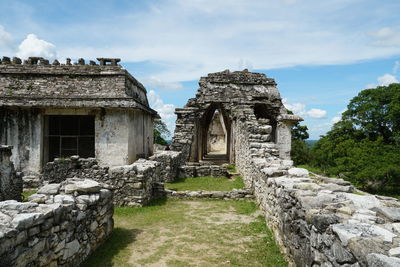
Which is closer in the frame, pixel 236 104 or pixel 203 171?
pixel 203 171

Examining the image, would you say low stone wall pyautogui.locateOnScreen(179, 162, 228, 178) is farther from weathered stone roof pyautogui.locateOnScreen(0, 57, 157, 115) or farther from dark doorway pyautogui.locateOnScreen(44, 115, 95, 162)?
dark doorway pyautogui.locateOnScreen(44, 115, 95, 162)

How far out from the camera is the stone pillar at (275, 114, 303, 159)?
1859cm

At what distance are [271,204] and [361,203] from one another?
2.77m

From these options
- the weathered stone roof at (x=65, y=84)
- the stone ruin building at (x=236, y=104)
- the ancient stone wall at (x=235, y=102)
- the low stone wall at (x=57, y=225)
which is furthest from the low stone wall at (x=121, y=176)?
the ancient stone wall at (x=235, y=102)

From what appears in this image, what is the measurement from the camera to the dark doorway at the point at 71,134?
632 inches

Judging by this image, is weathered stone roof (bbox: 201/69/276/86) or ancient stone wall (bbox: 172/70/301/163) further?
weathered stone roof (bbox: 201/69/276/86)

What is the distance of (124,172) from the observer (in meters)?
8.71

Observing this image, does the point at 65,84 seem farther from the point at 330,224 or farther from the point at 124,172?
the point at 330,224

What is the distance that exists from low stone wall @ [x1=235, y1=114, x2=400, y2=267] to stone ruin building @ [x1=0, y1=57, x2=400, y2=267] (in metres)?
0.01

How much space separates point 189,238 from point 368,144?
64.7ft

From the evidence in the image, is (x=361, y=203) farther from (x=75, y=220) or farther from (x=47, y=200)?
(x=47, y=200)

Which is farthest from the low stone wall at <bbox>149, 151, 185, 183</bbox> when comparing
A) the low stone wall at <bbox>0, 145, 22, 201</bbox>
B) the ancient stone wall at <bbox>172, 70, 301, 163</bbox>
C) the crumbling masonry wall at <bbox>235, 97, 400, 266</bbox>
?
the crumbling masonry wall at <bbox>235, 97, 400, 266</bbox>

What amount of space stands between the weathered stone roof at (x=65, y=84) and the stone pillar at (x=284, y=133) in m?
8.90

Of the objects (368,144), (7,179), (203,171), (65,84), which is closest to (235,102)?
(203,171)
